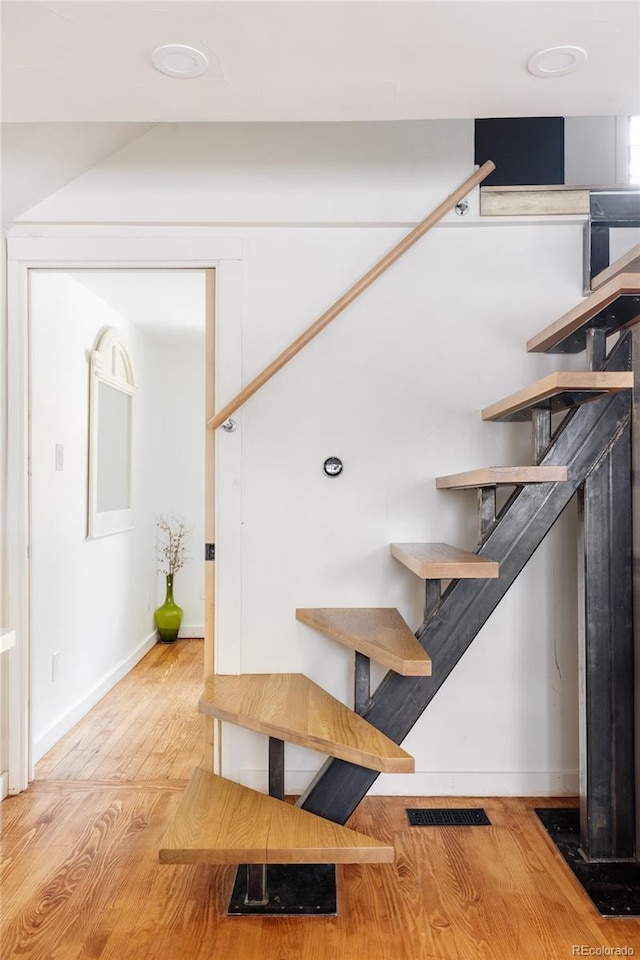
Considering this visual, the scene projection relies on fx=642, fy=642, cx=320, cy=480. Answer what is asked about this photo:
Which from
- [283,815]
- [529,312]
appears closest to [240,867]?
[283,815]

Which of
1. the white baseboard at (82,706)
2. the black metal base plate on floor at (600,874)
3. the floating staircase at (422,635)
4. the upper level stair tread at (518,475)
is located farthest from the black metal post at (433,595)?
the white baseboard at (82,706)

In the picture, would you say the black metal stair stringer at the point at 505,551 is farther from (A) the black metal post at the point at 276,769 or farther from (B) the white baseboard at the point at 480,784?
(B) the white baseboard at the point at 480,784

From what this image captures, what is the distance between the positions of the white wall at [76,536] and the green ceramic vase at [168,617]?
7cm

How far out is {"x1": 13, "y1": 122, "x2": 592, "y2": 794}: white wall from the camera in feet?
7.99

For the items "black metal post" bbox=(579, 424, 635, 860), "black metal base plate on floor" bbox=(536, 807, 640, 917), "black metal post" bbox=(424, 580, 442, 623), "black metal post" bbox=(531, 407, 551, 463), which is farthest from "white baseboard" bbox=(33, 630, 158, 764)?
"black metal post" bbox=(531, 407, 551, 463)

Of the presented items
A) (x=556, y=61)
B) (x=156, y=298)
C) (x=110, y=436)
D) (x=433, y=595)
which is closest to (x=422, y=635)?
(x=433, y=595)

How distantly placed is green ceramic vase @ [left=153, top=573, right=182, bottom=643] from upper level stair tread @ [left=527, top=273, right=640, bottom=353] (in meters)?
3.47

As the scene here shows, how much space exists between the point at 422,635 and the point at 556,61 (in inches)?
63.5

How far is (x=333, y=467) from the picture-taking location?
2.46 metres

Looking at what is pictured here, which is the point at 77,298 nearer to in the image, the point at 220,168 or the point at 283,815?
the point at 220,168

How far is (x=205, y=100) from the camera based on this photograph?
1.80m

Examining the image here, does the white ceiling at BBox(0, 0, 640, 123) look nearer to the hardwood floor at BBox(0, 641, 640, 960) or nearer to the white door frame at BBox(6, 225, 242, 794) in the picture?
the white door frame at BBox(6, 225, 242, 794)

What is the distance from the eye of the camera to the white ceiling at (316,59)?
143 cm

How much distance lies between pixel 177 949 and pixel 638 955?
1154mm
